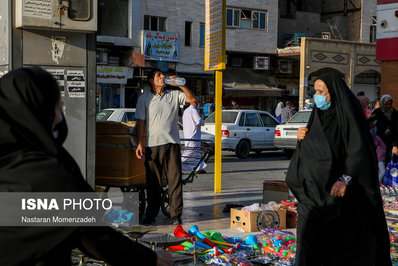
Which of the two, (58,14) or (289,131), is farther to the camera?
(289,131)

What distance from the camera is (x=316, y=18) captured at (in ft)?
130

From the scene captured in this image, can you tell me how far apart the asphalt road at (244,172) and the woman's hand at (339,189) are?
585 cm

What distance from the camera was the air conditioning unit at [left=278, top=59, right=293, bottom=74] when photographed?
37000mm

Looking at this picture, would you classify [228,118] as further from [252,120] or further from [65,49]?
[65,49]

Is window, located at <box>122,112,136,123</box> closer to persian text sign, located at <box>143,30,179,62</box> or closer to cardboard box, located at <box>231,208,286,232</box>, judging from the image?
cardboard box, located at <box>231,208,286,232</box>

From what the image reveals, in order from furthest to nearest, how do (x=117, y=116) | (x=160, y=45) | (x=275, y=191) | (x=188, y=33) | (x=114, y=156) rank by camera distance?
(x=188, y=33) < (x=160, y=45) < (x=117, y=116) < (x=275, y=191) < (x=114, y=156)

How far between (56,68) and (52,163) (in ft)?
14.8

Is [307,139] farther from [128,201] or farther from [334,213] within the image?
[128,201]

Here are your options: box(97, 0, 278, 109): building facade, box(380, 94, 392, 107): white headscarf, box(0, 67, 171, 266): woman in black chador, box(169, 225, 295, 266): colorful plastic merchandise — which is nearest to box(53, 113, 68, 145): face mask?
box(0, 67, 171, 266): woman in black chador

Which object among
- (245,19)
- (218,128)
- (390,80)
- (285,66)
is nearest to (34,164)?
(218,128)

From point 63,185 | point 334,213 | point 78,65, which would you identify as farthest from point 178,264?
point 63,185

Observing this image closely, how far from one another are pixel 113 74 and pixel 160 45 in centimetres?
312

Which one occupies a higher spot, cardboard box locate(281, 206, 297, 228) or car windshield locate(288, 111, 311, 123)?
→ car windshield locate(288, 111, 311, 123)

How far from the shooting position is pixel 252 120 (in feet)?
65.8
